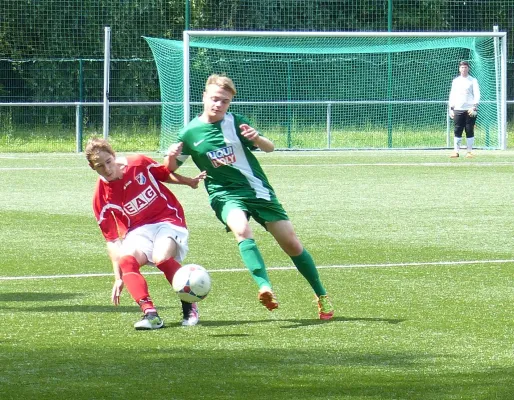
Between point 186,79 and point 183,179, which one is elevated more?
point 186,79

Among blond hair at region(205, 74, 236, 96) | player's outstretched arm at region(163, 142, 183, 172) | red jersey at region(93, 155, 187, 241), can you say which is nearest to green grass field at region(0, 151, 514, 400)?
red jersey at region(93, 155, 187, 241)

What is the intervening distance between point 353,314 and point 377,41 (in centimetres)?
2132

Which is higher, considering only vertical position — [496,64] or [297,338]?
[496,64]

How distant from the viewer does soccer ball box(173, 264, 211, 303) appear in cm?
715

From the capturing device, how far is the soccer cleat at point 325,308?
24.2 ft

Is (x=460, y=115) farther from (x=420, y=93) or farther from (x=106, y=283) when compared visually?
(x=106, y=283)

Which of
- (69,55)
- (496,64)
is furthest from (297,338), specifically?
(69,55)

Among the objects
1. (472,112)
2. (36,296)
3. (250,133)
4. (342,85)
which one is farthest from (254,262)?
Answer: (342,85)

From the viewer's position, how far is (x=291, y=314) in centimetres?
762

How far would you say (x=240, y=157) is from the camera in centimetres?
777

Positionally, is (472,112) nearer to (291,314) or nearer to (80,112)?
(80,112)

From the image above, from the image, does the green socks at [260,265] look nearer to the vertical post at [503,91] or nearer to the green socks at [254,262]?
the green socks at [254,262]

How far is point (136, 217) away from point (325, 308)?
126 centimetres

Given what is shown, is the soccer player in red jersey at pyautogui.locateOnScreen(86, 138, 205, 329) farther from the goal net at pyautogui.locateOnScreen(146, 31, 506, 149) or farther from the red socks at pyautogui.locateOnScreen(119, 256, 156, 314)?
the goal net at pyautogui.locateOnScreen(146, 31, 506, 149)
